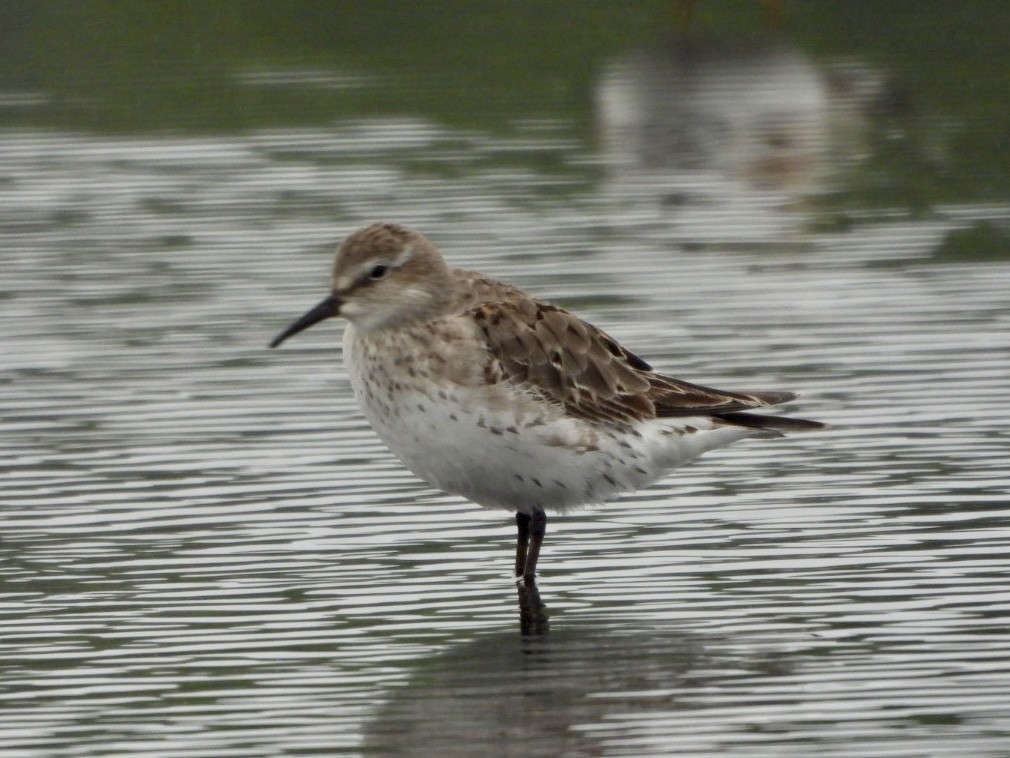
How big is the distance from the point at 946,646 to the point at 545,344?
2.63 meters

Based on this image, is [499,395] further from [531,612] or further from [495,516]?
[495,516]

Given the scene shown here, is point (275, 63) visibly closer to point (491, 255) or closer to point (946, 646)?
point (491, 255)

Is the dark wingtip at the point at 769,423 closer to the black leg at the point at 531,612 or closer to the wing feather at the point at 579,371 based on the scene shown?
the wing feather at the point at 579,371

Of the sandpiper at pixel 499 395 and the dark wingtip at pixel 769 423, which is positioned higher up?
the sandpiper at pixel 499 395

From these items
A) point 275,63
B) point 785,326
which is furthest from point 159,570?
point 275,63

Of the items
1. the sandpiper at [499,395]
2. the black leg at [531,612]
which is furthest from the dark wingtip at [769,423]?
the black leg at [531,612]

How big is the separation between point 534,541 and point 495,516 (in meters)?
1.64

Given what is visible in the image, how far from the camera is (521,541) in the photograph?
1174 centimetres

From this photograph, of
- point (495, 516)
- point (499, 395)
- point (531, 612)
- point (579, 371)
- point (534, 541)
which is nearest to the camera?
point (499, 395)

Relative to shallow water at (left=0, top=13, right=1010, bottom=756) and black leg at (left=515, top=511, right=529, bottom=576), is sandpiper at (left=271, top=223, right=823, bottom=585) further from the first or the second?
shallow water at (left=0, top=13, right=1010, bottom=756)

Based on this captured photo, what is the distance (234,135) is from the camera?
26.3 m

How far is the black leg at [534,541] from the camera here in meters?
11.5

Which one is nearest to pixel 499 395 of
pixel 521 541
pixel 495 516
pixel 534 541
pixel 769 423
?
pixel 534 541

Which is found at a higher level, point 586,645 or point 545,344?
point 545,344
